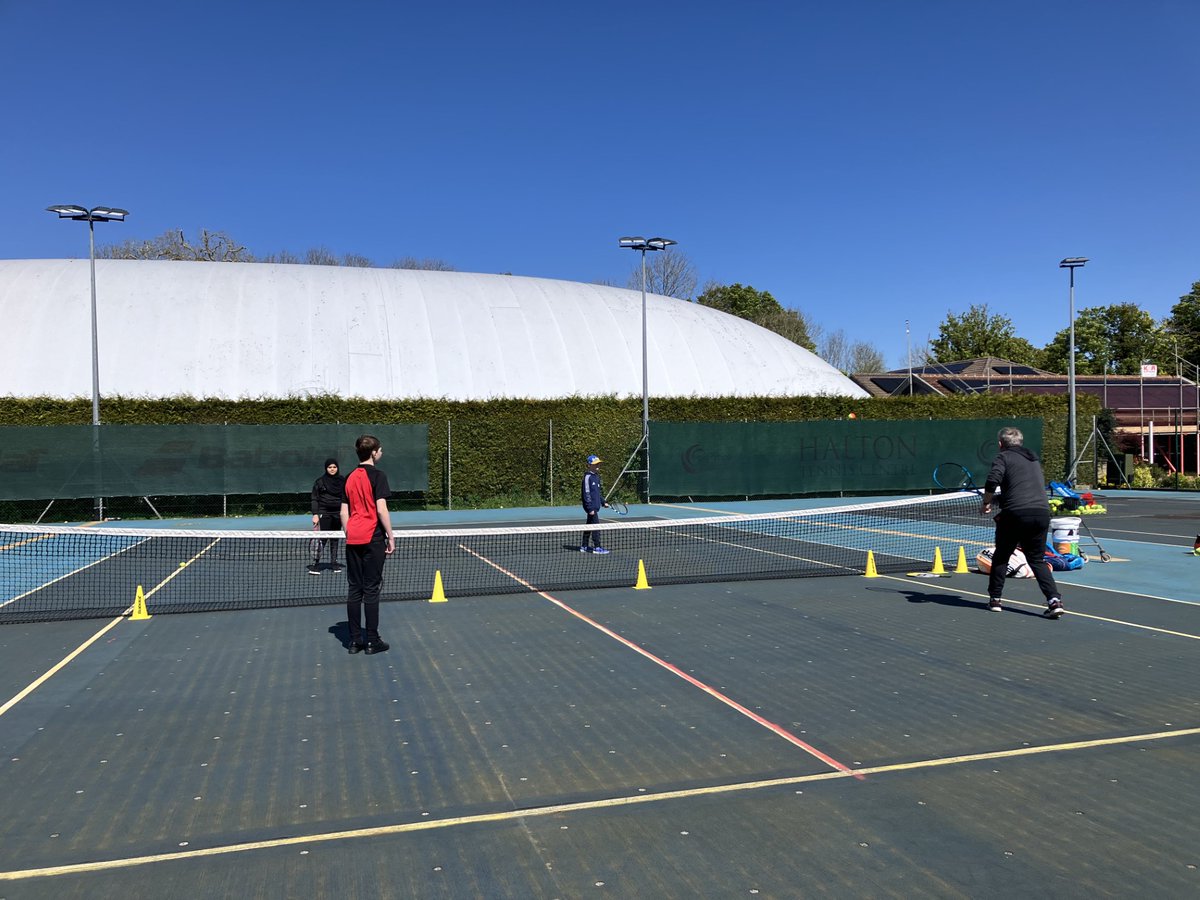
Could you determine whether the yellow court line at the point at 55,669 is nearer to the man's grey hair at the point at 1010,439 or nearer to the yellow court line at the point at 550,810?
the yellow court line at the point at 550,810

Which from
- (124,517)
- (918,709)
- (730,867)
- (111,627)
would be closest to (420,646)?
(111,627)

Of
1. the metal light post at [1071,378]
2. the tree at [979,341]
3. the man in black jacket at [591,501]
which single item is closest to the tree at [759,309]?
the tree at [979,341]

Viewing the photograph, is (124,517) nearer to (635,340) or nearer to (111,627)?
(111,627)

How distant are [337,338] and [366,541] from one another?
2473 centimetres

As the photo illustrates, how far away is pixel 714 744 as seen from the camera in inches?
211

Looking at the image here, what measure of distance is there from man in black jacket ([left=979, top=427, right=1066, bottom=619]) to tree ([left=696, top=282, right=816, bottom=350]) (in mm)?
63917

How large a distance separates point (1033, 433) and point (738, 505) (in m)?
11.1

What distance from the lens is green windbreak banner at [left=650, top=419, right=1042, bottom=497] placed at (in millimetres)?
27266

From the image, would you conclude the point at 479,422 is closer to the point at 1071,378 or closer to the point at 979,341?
the point at 1071,378

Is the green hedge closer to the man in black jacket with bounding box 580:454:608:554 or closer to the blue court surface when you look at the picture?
the man in black jacket with bounding box 580:454:608:554

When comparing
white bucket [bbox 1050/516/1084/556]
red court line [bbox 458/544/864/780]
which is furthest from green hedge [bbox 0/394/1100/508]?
red court line [bbox 458/544/864/780]

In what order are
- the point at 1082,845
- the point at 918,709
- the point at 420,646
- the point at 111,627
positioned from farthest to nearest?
the point at 111,627, the point at 420,646, the point at 918,709, the point at 1082,845

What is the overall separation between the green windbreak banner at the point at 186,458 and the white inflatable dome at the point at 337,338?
15.4 ft

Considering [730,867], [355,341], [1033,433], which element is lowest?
[730,867]
